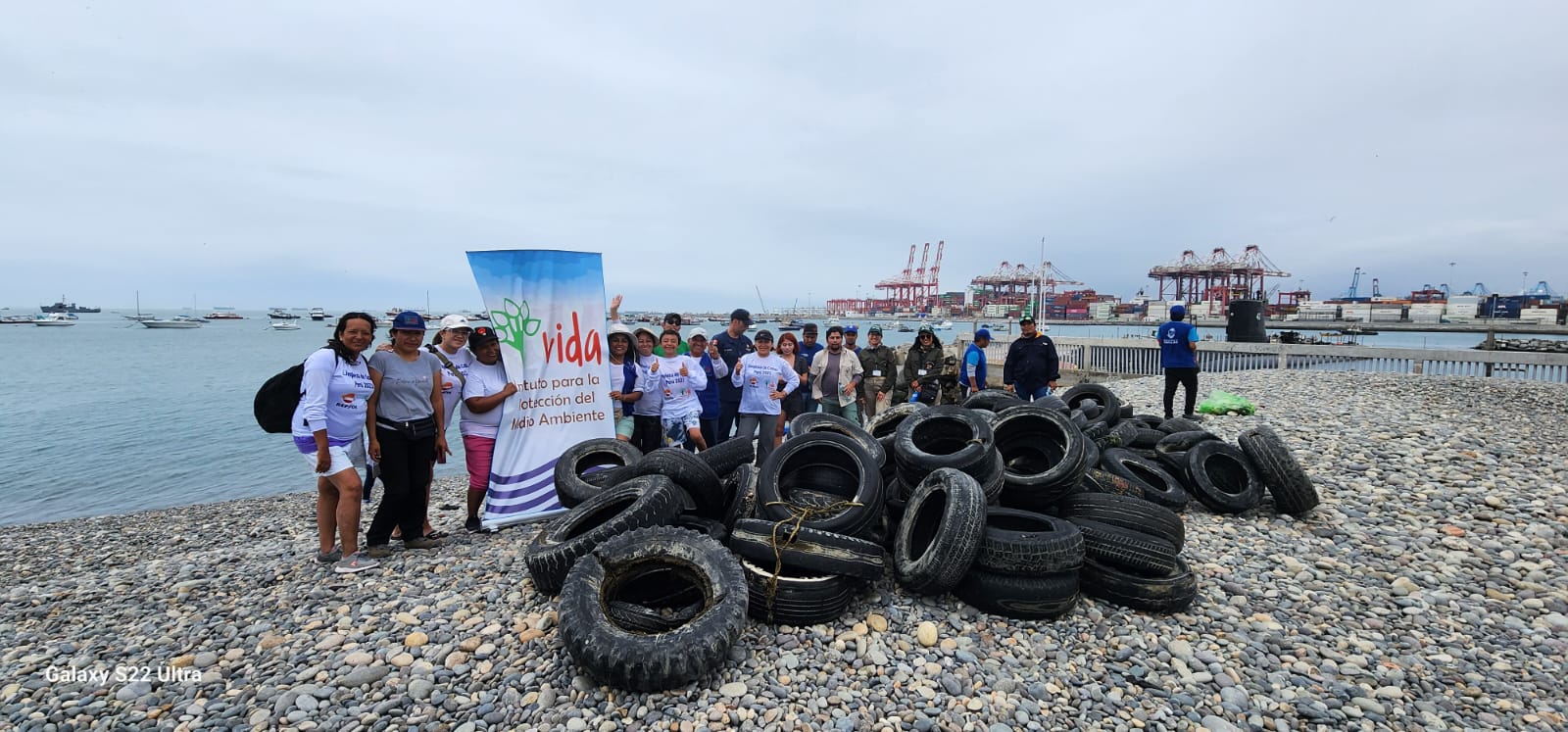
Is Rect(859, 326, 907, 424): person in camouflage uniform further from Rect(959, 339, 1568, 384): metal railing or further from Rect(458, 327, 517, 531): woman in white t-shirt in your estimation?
Rect(959, 339, 1568, 384): metal railing

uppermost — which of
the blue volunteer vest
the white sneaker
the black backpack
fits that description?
the blue volunteer vest

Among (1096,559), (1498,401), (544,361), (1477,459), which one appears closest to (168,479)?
(544,361)

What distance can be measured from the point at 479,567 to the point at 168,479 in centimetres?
1675

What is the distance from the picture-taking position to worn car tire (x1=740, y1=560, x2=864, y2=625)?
4.20 m

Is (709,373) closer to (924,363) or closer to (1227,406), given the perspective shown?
(924,363)

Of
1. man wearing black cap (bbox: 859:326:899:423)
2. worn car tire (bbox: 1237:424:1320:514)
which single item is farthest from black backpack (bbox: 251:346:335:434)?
worn car tire (bbox: 1237:424:1320:514)

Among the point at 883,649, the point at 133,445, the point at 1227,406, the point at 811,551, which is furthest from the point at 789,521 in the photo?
the point at 133,445

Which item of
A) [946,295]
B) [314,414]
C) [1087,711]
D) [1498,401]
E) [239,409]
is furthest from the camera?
[946,295]

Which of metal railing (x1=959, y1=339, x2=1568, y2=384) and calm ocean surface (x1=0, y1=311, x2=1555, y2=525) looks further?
metal railing (x1=959, y1=339, x2=1568, y2=384)

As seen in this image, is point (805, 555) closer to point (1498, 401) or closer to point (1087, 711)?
point (1087, 711)

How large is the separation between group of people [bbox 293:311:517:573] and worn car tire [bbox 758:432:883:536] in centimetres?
295

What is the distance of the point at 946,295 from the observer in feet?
574

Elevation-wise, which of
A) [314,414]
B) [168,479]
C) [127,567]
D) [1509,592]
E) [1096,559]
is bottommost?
[168,479]

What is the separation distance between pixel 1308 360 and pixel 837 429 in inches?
773
